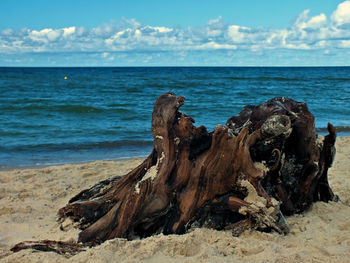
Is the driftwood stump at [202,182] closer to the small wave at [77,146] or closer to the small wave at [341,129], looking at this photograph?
the small wave at [77,146]

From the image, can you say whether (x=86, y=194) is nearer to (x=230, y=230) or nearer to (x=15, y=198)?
(x=15, y=198)

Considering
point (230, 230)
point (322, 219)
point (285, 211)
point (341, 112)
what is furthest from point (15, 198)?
point (341, 112)

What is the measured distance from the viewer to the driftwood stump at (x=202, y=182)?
373cm

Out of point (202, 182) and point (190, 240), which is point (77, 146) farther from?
point (190, 240)

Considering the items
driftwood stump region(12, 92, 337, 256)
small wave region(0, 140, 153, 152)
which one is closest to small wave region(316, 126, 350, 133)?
small wave region(0, 140, 153, 152)

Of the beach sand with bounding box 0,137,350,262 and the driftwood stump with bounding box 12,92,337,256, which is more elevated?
the driftwood stump with bounding box 12,92,337,256

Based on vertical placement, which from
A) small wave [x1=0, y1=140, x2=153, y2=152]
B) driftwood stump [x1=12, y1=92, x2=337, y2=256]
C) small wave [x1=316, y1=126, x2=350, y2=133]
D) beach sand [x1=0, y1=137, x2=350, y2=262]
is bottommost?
small wave [x1=0, y1=140, x2=153, y2=152]

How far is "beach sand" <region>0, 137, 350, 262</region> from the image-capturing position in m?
3.34

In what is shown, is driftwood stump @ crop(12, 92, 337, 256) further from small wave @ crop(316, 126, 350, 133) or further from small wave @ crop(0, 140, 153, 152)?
small wave @ crop(316, 126, 350, 133)

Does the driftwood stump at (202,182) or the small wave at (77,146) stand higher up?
the driftwood stump at (202,182)

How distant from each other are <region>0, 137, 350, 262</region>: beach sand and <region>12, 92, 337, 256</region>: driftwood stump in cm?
18

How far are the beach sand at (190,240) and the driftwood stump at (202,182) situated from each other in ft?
0.58

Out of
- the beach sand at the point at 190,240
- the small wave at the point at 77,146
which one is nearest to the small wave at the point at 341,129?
the small wave at the point at 77,146

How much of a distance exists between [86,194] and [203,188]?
1.46 metres
